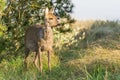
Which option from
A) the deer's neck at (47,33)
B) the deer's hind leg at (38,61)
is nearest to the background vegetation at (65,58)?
the deer's hind leg at (38,61)

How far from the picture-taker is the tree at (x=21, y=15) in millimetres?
14031

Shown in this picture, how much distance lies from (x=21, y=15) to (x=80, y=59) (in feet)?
6.21

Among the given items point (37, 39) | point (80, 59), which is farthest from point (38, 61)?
point (80, 59)

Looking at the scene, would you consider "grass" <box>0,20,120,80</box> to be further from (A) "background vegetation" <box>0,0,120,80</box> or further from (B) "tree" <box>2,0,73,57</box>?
(B) "tree" <box>2,0,73,57</box>

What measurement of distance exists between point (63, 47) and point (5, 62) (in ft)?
13.9

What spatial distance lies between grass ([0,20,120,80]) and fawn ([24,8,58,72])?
38 centimetres

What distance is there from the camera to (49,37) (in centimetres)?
1358

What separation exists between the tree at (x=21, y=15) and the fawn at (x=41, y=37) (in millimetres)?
338

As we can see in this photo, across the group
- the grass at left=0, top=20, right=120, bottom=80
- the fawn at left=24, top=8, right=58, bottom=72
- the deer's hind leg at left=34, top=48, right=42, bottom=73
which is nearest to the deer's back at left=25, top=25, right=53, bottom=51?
the fawn at left=24, top=8, right=58, bottom=72

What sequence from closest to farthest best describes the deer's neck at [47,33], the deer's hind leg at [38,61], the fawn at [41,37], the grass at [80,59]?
the grass at [80,59] → the deer's hind leg at [38,61] → the fawn at [41,37] → the deer's neck at [47,33]

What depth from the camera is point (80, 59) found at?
13.7 metres

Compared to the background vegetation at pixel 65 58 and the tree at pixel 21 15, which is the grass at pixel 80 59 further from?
the tree at pixel 21 15

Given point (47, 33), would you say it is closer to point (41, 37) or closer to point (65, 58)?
point (41, 37)

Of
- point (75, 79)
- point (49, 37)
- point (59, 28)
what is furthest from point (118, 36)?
point (75, 79)
